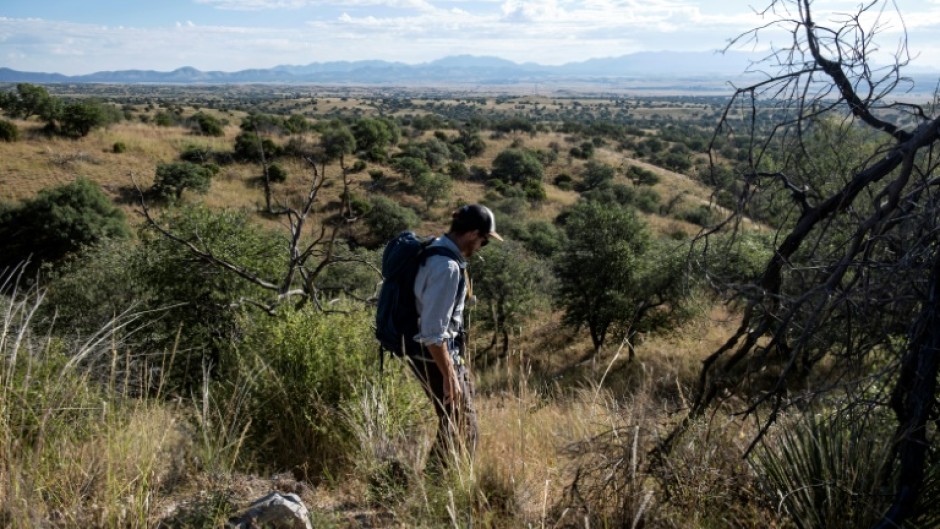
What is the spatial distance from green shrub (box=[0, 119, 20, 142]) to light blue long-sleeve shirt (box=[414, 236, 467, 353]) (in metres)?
37.5

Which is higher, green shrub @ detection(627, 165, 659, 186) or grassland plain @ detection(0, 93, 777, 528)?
grassland plain @ detection(0, 93, 777, 528)

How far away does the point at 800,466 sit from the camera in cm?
256

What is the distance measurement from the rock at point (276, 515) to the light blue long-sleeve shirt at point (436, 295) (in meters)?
1.02

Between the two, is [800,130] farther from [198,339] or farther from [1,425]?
[198,339]

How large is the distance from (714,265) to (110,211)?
2802 cm

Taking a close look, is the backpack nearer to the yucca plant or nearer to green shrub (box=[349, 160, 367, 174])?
the yucca plant

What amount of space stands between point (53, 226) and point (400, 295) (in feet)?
83.4

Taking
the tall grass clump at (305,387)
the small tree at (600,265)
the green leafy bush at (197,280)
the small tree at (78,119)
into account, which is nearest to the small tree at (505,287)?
the small tree at (600,265)

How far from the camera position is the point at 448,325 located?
3264 millimetres

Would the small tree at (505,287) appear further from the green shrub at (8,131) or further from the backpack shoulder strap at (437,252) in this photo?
the green shrub at (8,131)

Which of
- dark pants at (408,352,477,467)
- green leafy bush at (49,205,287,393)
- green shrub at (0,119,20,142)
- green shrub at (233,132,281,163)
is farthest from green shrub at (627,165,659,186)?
dark pants at (408,352,477,467)

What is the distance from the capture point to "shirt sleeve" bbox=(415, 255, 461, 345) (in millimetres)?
3178

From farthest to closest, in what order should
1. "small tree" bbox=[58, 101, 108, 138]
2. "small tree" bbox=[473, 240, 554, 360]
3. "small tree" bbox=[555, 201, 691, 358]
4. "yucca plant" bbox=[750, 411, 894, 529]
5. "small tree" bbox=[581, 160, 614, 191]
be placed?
"small tree" bbox=[581, 160, 614, 191], "small tree" bbox=[58, 101, 108, 138], "small tree" bbox=[473, 240, 554, 360], "small tree" bbox=[555, 201, 691, 358], "yucca plant" bbox=[750, 411, 894, 529]

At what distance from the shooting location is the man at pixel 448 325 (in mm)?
3186
